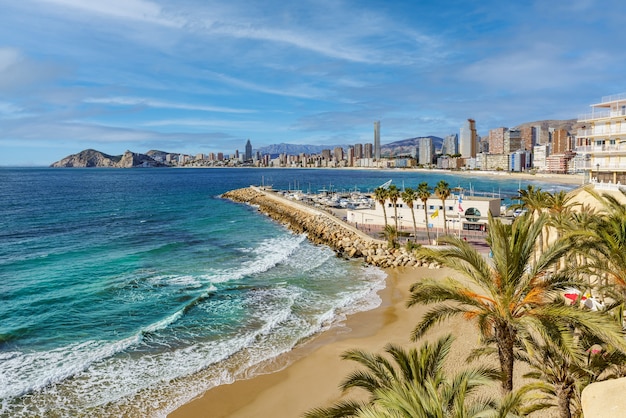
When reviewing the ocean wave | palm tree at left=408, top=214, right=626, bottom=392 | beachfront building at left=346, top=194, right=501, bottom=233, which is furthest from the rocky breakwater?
palm tree at left=408, top=214, right=626, bottom=392

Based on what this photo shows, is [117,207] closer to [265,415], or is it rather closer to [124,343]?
[124,343]

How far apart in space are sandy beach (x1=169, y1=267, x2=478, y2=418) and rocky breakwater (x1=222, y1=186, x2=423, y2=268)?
11.1 metres

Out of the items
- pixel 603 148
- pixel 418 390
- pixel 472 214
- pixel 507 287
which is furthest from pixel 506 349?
pixel 472 214

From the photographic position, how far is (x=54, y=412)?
51.9 feet

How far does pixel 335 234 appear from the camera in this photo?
159 ft

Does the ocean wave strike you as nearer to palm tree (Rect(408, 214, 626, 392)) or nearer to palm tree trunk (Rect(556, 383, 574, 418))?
palm tree (Rect(408, 214, 626, 392))

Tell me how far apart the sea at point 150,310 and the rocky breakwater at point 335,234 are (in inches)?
81.8

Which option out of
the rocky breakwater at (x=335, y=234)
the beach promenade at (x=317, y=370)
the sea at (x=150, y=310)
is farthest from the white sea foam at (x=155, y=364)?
the rocky breakwater at (x=335, y=234)

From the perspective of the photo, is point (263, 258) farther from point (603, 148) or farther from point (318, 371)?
point (603, 148)

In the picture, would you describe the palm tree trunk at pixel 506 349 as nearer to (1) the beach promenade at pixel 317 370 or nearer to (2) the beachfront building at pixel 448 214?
(1) the beach promenade at pixel 317 370

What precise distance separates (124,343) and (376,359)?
16.4m

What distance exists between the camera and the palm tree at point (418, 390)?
23.5 ft

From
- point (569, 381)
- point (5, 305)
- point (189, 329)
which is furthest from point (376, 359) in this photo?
point (5, 305)

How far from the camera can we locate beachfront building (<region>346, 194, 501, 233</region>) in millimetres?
45719
